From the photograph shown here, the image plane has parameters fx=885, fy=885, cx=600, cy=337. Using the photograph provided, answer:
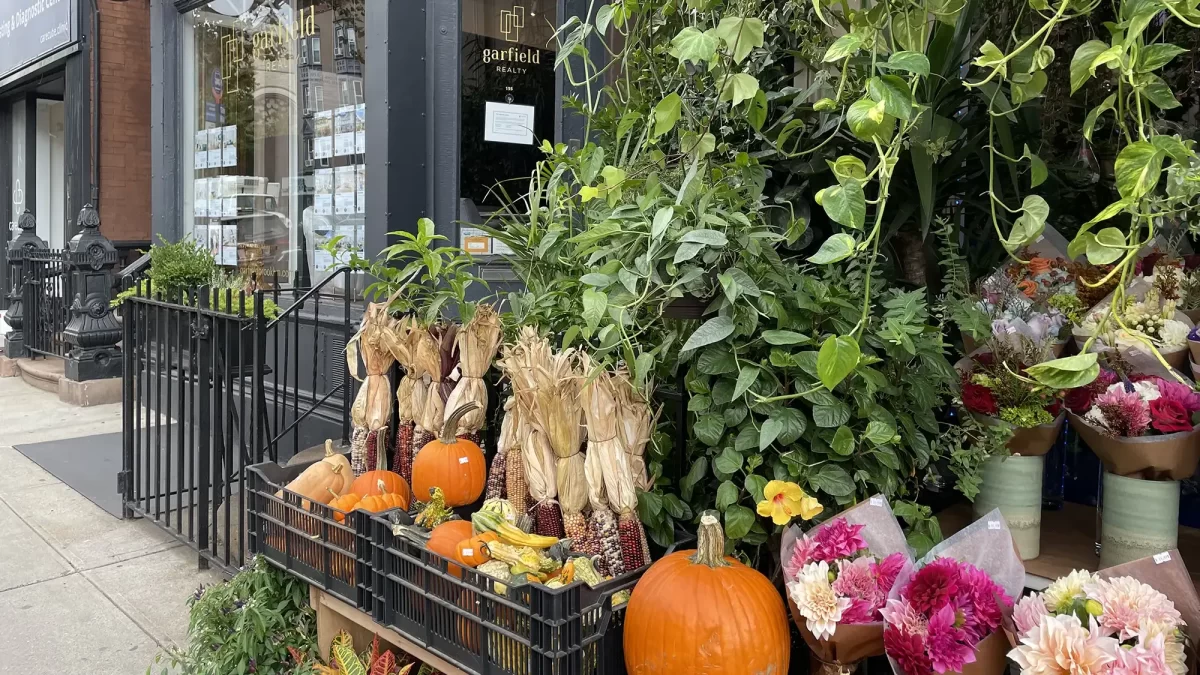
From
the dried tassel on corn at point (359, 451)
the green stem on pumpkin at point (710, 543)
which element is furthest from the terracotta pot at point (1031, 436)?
the dried tassel on corn at point (359, 451)

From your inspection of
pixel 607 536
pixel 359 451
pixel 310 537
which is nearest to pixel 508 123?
pixel 359 451

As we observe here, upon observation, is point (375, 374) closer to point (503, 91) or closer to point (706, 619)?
point (706, 619)

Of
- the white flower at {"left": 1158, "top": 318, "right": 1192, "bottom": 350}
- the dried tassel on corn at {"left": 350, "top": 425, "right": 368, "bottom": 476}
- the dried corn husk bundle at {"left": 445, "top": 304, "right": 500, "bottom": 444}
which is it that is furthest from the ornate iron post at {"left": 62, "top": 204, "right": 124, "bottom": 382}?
the white flower at {"left": 1158, "top": 318, "right": 1192, "bottom": 350}

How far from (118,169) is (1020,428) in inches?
427

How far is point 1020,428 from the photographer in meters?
1.93

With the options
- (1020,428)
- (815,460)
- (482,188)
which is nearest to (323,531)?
(815,460)

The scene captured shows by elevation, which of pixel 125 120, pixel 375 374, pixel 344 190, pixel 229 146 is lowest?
pixel 375 374

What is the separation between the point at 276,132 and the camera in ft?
22.3

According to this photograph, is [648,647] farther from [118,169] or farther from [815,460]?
[118,169]

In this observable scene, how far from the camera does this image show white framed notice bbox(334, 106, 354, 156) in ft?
19.4

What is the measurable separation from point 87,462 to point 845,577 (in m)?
5.70

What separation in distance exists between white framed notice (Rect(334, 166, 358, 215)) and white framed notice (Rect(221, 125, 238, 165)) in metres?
1.72

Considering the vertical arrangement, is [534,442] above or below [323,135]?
below

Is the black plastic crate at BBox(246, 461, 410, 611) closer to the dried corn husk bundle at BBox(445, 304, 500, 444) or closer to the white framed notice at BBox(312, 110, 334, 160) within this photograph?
the dried corn husk bundle at BBox(445, 304, 500, 444)
